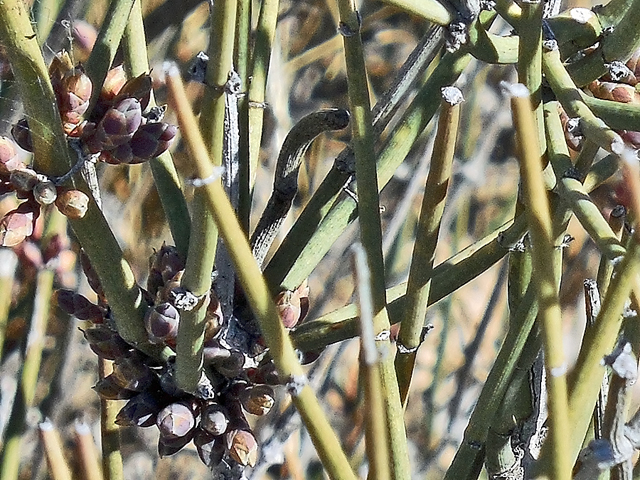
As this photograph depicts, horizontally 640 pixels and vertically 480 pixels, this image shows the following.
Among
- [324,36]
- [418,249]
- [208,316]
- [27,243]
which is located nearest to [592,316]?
[418,249]

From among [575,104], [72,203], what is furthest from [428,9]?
[72,203]

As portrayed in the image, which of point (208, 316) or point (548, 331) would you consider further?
Answer: point (208, 316)

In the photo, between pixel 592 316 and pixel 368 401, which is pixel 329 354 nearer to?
pixel 592 316

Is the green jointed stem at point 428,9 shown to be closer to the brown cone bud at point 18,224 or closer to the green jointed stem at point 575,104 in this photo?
the green jointed stem at point 575,104

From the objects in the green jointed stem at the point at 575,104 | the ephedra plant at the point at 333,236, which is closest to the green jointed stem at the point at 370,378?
the ephedra plant at the point at 333,236

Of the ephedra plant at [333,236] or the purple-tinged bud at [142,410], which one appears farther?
the purple-tinged bud at [142,410]

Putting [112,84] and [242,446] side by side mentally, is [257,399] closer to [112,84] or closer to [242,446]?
[242,446]
